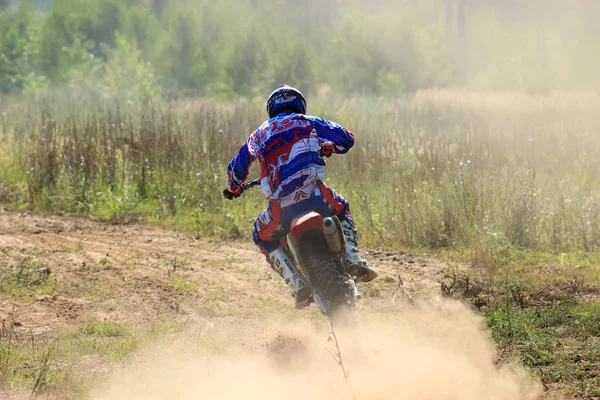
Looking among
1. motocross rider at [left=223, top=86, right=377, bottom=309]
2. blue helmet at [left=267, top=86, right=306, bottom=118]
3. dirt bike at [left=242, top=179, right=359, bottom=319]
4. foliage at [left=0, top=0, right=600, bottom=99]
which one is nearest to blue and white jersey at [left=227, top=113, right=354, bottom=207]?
motocross rider at [left=223, top=86, right=377, bottom=309]

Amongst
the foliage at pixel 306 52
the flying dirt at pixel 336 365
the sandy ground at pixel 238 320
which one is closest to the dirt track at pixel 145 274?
the sandy ground at pixel 238 320

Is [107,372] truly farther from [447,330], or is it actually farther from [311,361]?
[447,330]

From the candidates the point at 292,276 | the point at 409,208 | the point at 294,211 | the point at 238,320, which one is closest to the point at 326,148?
the point at 294,211

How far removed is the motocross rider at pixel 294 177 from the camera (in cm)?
530

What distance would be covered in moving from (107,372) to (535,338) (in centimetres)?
309

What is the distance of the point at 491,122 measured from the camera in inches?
668

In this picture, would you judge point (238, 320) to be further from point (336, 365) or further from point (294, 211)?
point (294, 211)

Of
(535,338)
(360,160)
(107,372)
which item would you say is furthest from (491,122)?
(107,372)

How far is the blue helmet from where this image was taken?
561cm

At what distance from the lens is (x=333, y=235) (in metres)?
4.82

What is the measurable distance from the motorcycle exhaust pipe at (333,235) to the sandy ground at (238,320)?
0.59 metres

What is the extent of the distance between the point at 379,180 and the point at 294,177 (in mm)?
6317

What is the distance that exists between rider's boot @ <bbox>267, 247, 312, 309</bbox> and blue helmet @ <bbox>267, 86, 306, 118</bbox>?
1.02 m

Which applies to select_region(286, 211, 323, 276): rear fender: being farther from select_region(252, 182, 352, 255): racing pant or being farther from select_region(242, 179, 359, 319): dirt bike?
select_region(252, 182, 352, 255): racing pant
